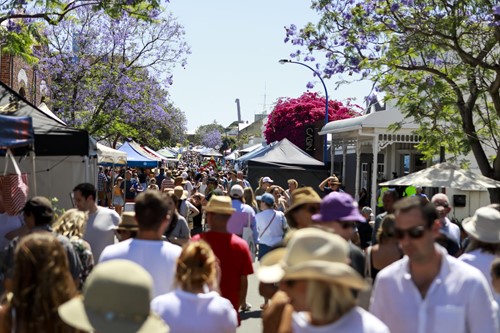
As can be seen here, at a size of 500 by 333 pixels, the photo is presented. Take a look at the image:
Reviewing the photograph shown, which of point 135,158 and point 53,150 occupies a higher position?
point 53,150

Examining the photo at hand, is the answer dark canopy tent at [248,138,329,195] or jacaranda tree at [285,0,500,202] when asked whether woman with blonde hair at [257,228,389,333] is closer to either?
jacaranda tree at [285,0,500,202]

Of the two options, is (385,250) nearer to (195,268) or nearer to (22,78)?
(195,268)

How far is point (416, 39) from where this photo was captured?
49.6 ft

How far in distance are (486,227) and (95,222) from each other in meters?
3.85

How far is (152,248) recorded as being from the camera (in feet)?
17.8

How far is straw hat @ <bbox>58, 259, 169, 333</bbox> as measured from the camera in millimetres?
3273

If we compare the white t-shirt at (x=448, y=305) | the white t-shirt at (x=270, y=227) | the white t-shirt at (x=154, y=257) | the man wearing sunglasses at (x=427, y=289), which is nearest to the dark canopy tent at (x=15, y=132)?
the white t-shirt at (x=270, y=227)

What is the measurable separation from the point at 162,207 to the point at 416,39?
10.7m

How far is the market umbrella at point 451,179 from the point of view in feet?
45.1

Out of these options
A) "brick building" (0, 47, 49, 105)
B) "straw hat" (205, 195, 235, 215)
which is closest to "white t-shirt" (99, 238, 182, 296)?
"straw hat" (205, 195, 235, 215)

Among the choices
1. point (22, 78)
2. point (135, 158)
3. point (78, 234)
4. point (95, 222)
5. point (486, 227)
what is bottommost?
point (135, 158)

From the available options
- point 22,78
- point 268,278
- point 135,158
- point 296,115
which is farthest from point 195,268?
point 296,115

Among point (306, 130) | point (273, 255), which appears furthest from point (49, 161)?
point (306, 130)

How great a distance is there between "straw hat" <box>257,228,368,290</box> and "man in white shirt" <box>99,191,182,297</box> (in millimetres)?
1959
